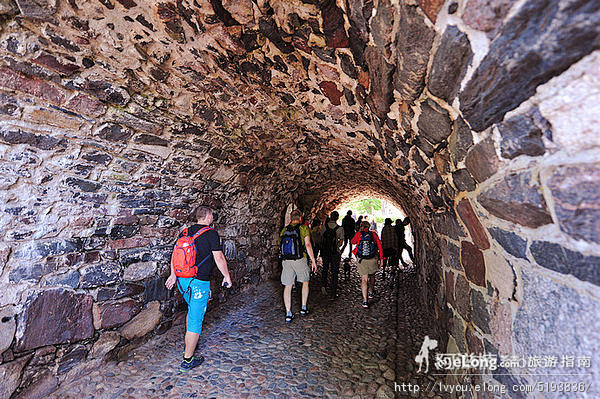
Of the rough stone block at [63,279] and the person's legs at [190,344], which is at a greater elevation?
the rough stone block at [63,279]

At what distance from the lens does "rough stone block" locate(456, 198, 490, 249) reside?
5.08 ft

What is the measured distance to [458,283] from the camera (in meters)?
2.08

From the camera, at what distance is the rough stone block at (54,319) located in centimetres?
225

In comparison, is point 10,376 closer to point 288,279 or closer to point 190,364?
point 190,364

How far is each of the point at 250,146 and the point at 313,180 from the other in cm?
228

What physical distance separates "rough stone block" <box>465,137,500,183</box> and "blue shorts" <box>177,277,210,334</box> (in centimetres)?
241

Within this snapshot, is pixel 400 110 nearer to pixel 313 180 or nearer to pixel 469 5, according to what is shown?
pixel 469 5

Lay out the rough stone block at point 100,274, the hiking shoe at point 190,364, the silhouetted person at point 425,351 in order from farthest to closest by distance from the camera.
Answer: the silhouetted person at point 425,351, the hiking shoe at point 190,364, the rough stone block at point 100,274

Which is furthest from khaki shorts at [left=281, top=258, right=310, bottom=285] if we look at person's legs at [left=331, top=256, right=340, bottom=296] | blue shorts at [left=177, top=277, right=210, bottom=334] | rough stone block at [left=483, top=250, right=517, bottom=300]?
rough stone block at [left=483, top=250, right=517, bottom=300]

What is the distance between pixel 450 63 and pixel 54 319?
3.29 metres

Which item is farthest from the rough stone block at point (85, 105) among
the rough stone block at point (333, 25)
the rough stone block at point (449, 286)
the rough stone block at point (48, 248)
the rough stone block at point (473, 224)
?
the rough stone block at point (449, 286)

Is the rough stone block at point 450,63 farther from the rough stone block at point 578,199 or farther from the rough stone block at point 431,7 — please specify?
the rough stone block at point 578,199

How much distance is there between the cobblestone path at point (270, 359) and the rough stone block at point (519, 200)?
6.28 feet

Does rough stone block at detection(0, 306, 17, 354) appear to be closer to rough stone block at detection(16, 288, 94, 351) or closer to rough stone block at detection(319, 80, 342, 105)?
rough stone block at detection(16, 288, 94, 351)
